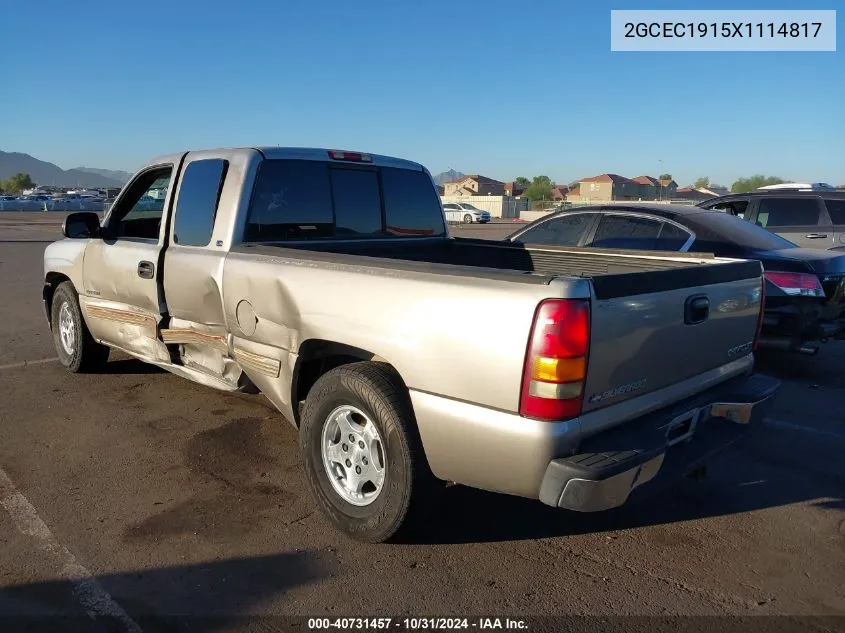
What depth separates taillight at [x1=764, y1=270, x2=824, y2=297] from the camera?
643 centimetres

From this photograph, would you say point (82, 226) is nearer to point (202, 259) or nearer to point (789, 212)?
point (202, 259)

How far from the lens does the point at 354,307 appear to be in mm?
3367

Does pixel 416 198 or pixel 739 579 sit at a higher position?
pixel 416 198

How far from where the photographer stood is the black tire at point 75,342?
6113mm

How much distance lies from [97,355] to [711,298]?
5232 mm

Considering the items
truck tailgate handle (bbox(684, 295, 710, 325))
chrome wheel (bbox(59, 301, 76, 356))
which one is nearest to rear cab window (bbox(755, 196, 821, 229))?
truck tailgate handle (bbox(684, 295, 710, 325))

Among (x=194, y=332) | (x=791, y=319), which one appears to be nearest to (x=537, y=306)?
(x=194, y=332)

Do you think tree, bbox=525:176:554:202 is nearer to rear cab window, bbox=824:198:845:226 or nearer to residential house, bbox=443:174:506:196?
residential house, bbox=443:174:506:196

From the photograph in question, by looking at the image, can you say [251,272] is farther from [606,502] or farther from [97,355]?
[97,355]

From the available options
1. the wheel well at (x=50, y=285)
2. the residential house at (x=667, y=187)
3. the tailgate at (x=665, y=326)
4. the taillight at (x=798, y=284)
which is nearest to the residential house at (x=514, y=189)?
the residential house at (x=667, y=187)

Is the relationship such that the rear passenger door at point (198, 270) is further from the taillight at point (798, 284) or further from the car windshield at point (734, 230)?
the taillight at point (798, 284)

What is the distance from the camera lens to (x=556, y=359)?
2734 mm

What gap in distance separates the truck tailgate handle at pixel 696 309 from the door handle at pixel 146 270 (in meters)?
3.52

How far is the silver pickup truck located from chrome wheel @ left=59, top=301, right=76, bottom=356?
3.44 ft
